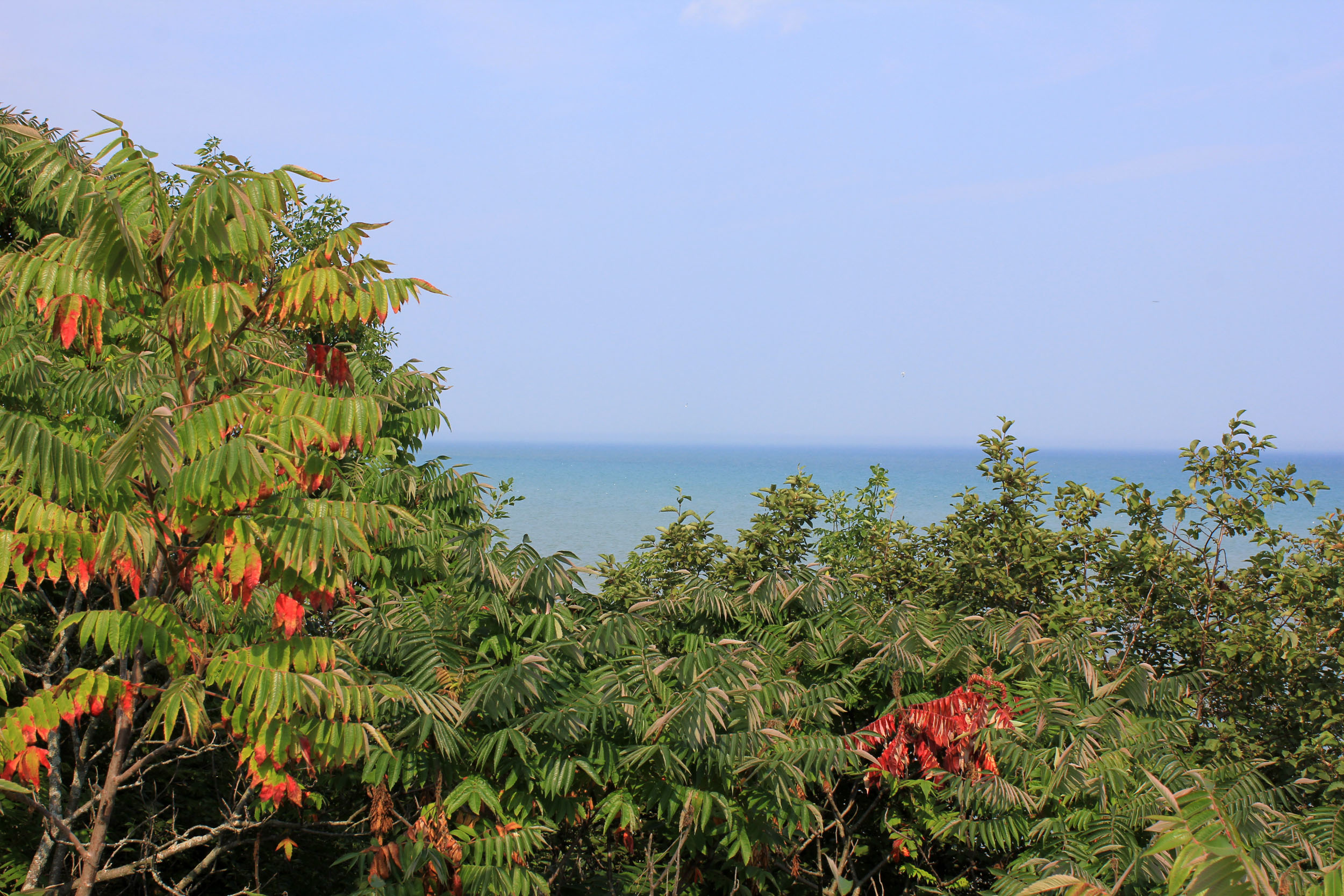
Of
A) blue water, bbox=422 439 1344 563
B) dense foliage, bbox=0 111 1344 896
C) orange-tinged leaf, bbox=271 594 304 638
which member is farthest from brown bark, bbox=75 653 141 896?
blue water, bbox=422 439 1344 563

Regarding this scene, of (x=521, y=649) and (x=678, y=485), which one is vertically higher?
(x=678, y=485)

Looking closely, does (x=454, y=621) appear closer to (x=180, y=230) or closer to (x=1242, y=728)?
(x=180, y=230)

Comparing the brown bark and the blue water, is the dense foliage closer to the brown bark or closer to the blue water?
the brown bark

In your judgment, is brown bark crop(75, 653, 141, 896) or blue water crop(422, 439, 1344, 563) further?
blue water crop(422, 439, 1344, 563)

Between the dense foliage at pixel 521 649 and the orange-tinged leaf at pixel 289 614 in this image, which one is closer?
the dense foliage at pixel 521 649

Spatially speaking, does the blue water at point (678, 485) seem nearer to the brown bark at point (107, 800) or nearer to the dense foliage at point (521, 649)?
the dense foliage at point (521, 649)

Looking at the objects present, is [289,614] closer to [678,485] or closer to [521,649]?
[521,649]

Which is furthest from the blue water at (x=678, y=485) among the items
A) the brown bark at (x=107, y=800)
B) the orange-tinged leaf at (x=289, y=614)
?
the brown bark at (x=107, y=800)

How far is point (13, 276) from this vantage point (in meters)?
3.72

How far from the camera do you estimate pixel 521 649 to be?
18.4ft

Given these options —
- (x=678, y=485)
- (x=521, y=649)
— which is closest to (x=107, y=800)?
(x=521, y=649)

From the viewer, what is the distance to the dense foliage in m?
3.66

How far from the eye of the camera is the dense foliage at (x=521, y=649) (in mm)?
3662

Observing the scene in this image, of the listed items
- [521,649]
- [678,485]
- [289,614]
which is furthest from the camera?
[678,485]
